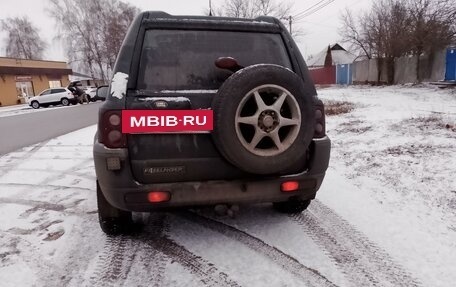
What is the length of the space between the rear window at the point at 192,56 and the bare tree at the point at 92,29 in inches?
2061

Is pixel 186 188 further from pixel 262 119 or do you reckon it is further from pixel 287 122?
pixel 287 122

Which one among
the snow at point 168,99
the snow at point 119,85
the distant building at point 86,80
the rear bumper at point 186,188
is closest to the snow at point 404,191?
the rear bumper at point 186,188

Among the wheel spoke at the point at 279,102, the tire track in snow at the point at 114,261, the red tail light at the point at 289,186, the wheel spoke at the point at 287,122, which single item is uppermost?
the wheel spoke at the point at 279,102

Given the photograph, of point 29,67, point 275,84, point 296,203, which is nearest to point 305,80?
point 275,84

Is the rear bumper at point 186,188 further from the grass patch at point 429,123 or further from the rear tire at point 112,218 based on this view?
the grass patch at point 429,123

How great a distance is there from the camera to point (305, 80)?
3.07 m

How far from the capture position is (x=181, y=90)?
2.75m

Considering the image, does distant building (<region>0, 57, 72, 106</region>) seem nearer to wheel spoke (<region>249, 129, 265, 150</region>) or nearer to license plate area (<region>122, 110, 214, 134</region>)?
license plate area (<region>122, 110, 214, 134</region>)

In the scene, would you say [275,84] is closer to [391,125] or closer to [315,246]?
[315,246]

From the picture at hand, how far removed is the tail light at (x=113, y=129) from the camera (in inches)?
102

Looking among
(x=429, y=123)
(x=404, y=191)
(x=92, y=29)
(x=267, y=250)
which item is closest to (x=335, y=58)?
(x=92, y=29)

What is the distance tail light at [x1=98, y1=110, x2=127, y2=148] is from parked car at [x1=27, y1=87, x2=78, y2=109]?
3073 cm

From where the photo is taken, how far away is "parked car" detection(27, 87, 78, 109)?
29703 millimetres

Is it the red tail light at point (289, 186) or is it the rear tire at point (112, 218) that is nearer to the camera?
the red tail light at point (289, 186)
